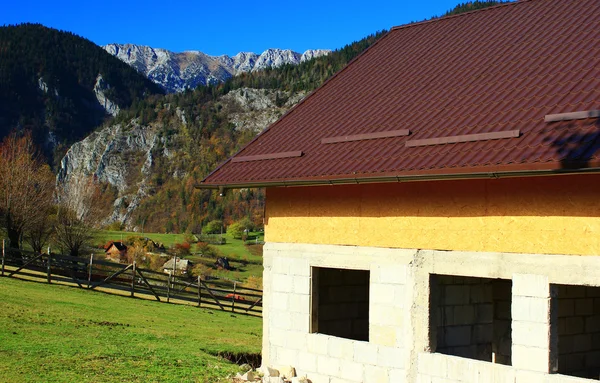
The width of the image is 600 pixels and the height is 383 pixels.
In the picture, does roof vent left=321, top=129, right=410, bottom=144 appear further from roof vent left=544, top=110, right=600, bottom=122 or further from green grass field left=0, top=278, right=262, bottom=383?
green grass field left=0, top=278, right=262, bottom=383

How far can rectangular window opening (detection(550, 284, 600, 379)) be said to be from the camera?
40.1ft

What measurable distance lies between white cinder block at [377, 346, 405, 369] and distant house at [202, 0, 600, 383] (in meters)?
0.02

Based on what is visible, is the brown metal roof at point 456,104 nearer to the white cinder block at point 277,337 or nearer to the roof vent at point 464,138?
the roof vent at point 464,138

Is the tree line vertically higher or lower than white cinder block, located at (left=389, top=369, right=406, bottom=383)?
higher

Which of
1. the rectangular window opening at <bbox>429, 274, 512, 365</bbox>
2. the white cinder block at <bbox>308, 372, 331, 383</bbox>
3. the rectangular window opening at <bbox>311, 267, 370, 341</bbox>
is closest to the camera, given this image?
the rectangular window opening at <bbox>429, 274, 512, 365</bbox>

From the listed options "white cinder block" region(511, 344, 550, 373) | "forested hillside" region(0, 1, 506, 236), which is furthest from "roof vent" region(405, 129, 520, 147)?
"forested hillside" region(0, 1, 506, 236)

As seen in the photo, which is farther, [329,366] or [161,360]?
[161,360]

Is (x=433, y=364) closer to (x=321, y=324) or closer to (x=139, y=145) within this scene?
(x=321, y=324)

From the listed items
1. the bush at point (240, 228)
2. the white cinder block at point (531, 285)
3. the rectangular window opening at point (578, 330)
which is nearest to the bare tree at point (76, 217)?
the rectangular window opening at point (578, 330)

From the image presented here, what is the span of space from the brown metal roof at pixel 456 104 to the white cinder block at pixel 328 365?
3.11m

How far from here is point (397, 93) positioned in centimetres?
1341

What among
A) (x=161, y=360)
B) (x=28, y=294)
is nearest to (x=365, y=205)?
(x=161, y=360)

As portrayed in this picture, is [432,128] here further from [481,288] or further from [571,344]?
[571,344]

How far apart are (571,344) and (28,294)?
17.7 m
